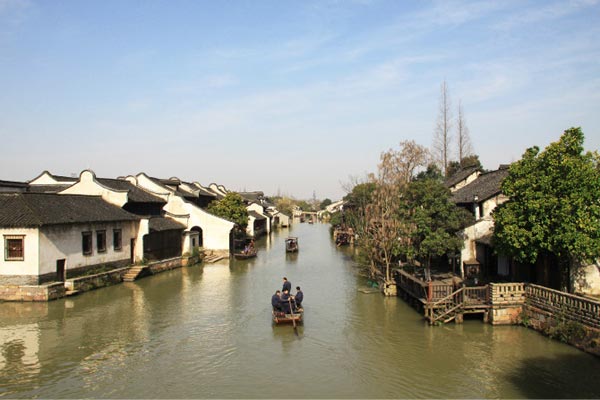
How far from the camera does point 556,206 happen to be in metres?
14.8

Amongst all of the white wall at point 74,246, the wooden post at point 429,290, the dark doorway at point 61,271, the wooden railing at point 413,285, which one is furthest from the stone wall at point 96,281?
the wooden post at point 429,290

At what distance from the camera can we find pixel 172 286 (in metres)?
25.6

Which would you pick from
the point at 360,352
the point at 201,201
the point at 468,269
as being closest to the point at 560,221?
the point at 468,269

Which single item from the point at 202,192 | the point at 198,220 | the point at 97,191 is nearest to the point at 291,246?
the point at 198,220

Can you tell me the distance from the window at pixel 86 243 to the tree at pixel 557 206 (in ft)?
66.5

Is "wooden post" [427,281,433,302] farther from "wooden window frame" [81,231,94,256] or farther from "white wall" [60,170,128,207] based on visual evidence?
"white wall" [60,170,128,207]

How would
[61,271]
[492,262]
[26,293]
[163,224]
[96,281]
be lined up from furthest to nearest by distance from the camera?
[163,224] → [96,281] → [61,271] → [26,293] → [492,262]

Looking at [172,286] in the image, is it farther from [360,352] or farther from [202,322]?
[360,352]

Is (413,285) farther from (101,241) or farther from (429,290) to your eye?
(101,241)

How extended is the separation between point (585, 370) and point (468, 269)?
8.33m

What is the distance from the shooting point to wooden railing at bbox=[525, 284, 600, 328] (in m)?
13.1

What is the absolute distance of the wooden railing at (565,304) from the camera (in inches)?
514

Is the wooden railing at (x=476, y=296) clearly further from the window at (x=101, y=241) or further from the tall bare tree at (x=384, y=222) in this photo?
the window at (x=101, y=241)

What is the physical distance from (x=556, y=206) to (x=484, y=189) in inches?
415
